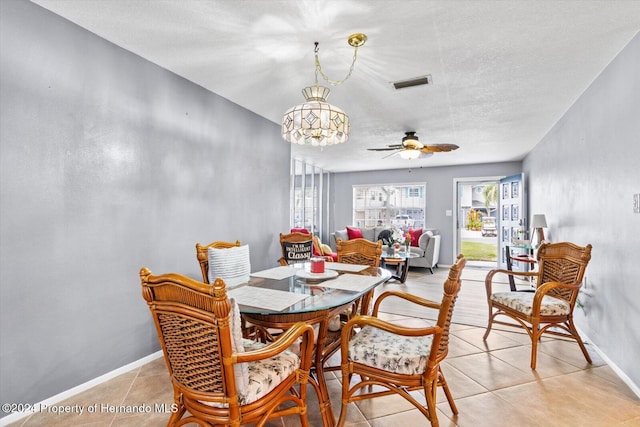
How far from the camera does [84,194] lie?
2133 mm

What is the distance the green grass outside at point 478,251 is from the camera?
8.79 m

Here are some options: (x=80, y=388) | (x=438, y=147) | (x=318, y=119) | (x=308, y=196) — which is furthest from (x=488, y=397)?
(x=308, y=196)

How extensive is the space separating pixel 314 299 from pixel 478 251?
383 inches

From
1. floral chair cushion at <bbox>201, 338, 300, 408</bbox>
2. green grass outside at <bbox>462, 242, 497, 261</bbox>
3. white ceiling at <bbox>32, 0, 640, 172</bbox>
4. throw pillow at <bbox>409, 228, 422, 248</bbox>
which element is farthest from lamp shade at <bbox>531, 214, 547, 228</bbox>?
green grass outside at <bbox>462, 242, 497, 261</bbox>

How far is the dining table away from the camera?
4.98 ft

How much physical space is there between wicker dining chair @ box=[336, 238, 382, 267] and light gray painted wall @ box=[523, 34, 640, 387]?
5.91ft

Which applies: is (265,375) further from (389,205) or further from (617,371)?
(389,205)

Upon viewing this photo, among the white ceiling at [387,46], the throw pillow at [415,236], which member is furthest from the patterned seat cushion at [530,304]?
the throw pillow at [415,236]

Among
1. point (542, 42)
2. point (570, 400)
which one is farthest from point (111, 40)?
point (570, 400)

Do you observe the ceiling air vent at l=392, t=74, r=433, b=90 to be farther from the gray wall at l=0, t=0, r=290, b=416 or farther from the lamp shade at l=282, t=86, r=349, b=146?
the gray wall at l=0, t=0, r=290, b=416

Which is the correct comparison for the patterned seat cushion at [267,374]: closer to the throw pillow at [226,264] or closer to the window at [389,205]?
the throw pillow at [226,264]

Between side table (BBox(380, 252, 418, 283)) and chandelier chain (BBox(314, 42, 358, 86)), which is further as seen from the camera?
side table (BBox(380, 252, 418, 283))

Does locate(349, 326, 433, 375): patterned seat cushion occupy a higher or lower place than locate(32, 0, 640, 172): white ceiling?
lower

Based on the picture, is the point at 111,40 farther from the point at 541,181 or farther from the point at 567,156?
the point at 541,181
